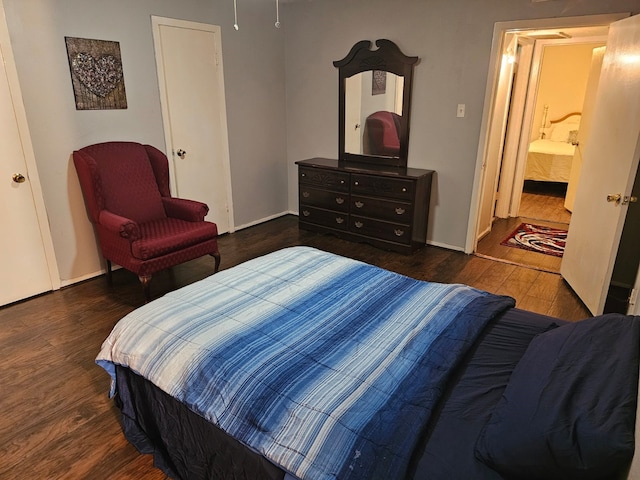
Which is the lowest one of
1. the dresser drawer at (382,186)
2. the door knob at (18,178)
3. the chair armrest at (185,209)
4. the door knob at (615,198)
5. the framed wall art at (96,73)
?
the chair armrest at (185,209)

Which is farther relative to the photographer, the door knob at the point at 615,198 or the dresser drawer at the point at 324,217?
the dresser drawer at the point at 324,217

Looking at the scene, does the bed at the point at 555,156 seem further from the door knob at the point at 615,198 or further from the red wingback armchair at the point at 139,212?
the red wingback armchair at the point at 139,212

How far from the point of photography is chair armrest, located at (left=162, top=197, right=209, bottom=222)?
11.4 ft

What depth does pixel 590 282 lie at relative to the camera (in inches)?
118

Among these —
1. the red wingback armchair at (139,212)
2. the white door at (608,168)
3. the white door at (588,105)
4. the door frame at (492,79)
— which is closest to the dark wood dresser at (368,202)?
the door frame at (492,79)

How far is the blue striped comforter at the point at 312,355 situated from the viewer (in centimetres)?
123

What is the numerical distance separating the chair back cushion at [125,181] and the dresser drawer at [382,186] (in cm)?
182

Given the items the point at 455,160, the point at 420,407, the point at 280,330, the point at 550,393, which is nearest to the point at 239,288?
the point at 280,330

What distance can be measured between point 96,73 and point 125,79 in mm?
234

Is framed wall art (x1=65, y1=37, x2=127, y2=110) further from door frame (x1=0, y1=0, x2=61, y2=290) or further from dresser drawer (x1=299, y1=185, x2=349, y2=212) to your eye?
Answer: dresser drawer (x1=299, y1=185, x2=349, y2=212)

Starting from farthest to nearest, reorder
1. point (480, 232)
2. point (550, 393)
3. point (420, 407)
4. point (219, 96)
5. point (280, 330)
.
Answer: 1. point (480, 232)
2. point (219, 96)
3. point (280, 330)
4. point (420, 407)
5. point (550, 393)

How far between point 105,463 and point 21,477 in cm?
32

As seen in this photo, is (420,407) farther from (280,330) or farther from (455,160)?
(455,160)

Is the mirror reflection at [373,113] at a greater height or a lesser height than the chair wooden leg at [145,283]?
greater
